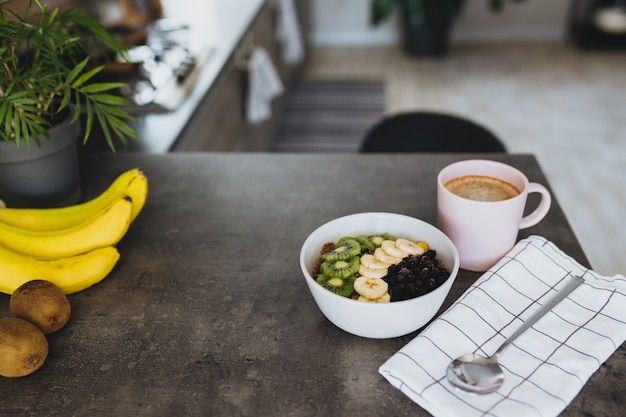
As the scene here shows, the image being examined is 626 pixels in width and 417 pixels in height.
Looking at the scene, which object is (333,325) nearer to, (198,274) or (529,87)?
(198,274)

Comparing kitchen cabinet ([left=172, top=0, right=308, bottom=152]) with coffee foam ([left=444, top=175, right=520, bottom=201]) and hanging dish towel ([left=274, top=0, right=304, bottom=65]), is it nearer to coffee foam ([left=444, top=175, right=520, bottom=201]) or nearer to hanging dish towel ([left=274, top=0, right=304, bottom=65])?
hanging dish towel ([left=274, top=0, right=304, bottom=65])

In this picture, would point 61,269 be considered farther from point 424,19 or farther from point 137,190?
point 424,19

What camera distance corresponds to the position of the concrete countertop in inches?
53.6

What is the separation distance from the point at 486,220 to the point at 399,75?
138 inches

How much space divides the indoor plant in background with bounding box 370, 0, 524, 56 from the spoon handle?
142 inches

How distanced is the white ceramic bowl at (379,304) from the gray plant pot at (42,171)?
0.49 metres

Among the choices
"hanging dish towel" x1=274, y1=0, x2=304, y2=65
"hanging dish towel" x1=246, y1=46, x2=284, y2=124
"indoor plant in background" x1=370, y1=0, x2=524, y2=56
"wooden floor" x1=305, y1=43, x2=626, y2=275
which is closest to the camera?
"hanging dish towel" x1=246, y1=46, x2=284, y2=124

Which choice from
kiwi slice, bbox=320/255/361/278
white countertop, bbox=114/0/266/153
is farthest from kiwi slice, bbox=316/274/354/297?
white countertop, bbox=114/0/266/153

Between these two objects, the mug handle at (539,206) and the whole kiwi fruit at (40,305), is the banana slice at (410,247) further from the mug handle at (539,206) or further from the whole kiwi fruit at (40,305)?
the whole kiwi fruit at (40,305)

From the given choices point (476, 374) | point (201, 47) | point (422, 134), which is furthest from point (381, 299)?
A: point (201, 47)

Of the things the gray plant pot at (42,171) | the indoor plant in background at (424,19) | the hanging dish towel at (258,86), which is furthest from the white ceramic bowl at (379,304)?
the indoor plant in background at (424,19)

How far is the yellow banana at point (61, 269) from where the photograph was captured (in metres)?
0.80

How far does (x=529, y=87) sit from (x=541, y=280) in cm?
333

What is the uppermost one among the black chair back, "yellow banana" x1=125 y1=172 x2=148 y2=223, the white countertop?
"yellow banana" x1=125 y1=172 x2=148 y2=223
